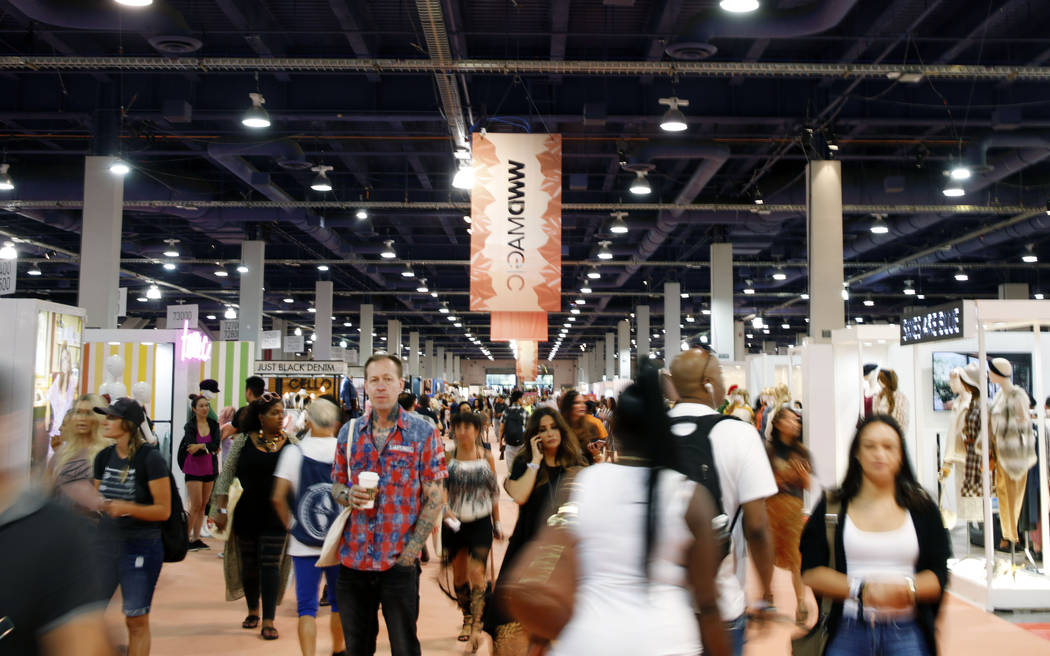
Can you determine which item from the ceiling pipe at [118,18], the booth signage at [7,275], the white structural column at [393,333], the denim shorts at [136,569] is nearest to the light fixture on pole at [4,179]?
the booth signage at [7,275]

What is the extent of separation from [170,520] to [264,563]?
5.42ft

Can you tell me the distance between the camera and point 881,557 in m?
2.98

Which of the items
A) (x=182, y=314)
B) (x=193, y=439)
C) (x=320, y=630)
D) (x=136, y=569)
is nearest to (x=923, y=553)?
(x=136, y=569)

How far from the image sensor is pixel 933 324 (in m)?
8.17

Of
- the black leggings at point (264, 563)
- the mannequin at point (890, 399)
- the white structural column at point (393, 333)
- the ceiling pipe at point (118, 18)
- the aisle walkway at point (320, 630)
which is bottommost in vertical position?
the aisle walkway at point (320, 630)

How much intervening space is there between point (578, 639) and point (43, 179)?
54.3 ft

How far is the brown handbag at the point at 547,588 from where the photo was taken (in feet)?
6.40

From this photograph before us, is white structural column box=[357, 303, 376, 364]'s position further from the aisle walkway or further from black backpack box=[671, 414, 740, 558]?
black backpack box=[671, 414, 740, 558]

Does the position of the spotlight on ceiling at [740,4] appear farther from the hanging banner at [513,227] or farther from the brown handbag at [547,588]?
the brown handbag at [547,588]

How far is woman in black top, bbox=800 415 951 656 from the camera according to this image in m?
2.89

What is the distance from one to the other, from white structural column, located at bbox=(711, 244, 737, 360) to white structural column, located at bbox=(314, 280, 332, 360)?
39.5ft

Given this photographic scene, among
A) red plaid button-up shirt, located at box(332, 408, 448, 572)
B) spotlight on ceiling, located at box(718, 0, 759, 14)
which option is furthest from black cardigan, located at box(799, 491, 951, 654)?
spotlight on ceiling, located at box(718, 0, 759, 14)

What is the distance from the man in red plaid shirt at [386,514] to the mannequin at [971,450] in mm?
5447

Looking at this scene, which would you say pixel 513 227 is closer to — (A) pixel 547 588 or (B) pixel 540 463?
(B) pixel 540 463
